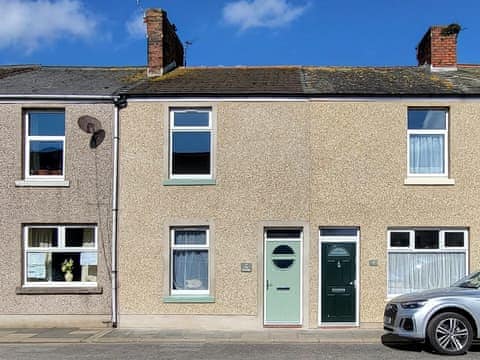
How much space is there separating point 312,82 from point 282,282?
5.04m

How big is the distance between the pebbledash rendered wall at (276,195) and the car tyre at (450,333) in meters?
3.14

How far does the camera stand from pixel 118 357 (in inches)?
415

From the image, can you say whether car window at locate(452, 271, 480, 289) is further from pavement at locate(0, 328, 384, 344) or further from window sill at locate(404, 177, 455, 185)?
window sill at locate(404, 177, 455, 185)

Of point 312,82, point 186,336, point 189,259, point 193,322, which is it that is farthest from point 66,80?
point 186,336

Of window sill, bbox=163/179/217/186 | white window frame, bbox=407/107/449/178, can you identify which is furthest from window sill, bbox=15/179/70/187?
white window frame, bbox=407/107/449/178

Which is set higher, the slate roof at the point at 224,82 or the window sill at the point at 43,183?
the slate roof at the point at 224,82

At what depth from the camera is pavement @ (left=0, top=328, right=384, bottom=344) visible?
40.0 ft

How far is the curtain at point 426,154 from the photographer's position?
1406cm

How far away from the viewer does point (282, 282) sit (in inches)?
545

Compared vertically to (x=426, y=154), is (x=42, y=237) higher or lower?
lower

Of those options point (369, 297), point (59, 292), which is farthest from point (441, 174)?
point (59, 292)

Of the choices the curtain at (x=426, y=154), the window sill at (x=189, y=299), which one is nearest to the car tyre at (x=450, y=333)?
the curtain at (x=426, y=154)

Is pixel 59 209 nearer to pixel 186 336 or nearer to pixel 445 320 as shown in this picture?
pixel 186 336

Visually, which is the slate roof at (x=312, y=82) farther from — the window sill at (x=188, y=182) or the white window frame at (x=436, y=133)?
the window sill at (x=188, y=182)
